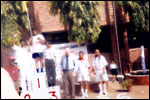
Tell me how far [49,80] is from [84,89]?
103 cm

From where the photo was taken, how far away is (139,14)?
18.8ft

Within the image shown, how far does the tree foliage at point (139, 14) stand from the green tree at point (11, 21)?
247 cm

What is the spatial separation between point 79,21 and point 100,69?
4.11 feet

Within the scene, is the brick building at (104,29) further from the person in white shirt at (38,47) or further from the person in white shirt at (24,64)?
the person in white shirt at (24,64)

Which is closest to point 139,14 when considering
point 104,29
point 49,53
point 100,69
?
point 104,29

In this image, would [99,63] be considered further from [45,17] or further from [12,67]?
[12,67]

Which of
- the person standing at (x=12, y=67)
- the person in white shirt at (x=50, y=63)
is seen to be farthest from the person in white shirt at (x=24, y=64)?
the person in white shirt at (x=50, y=63)

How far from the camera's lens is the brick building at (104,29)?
5426 mm

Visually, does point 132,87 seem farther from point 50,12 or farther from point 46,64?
point 50,12

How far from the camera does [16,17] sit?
5.47 meters

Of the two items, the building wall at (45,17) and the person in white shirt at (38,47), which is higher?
the building wall at (45,17)

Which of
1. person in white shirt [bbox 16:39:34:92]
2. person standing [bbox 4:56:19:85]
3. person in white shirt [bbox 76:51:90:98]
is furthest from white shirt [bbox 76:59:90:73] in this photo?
person standing [bbox 4:56:19:85]

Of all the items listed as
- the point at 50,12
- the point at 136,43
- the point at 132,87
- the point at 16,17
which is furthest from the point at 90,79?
the point at 16,17

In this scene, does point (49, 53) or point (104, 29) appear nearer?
point (49, 53)
